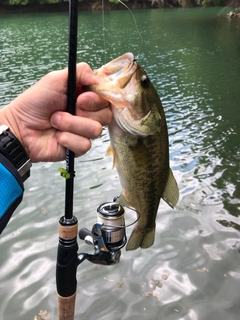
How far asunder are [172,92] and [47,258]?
831 cm

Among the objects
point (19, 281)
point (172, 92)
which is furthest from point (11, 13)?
point (19, 281)

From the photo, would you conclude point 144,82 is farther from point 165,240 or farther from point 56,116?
point 165,240

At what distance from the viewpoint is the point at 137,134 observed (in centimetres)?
179

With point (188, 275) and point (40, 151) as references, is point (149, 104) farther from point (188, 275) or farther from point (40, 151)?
point (188, 275)

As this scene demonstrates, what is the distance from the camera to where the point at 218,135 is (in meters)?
7.77

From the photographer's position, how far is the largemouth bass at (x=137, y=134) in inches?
66.2

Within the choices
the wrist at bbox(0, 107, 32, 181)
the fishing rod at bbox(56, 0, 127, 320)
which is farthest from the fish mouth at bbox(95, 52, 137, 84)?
the wrist at bbox(0, 107, 32, 181)

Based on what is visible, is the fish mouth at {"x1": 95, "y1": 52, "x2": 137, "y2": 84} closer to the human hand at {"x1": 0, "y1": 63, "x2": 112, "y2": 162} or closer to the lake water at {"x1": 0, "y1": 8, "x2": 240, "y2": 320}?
the human hand at {"x1": 0, "y1": 63, "x2": 112, "y2": 162}

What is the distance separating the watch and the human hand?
0.14m

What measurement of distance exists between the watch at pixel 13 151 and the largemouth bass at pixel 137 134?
0.46 meters

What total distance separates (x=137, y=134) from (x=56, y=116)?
411mm

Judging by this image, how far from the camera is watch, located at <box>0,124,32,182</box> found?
5.59 ft

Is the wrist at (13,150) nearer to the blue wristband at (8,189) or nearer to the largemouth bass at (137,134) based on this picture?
the blue wristband at (8,189)

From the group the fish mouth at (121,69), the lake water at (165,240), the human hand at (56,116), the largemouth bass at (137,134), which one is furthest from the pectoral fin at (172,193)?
the lake water at (165,240)
